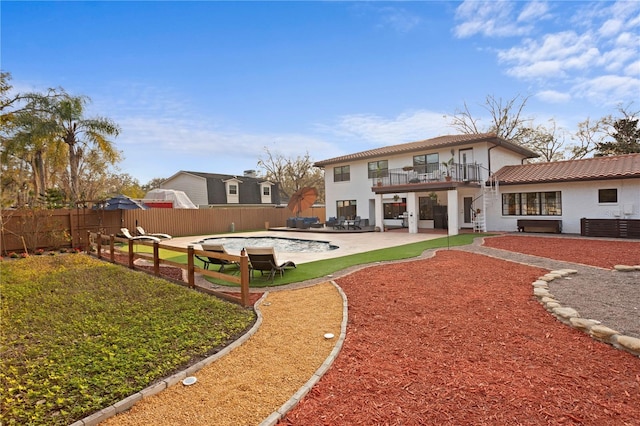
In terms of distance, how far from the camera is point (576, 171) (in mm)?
18109

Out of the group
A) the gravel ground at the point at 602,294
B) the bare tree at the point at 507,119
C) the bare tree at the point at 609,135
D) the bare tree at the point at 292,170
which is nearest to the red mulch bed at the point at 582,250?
the gravel ground at the point at 602,294

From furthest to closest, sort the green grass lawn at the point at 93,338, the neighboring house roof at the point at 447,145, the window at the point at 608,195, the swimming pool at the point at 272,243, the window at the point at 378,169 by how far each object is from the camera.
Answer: the window at the point at 378,169, the neighboring house roof at the point at 447,145, the window at the point at 608,195, the swimming pool at the point at 272,243, the green grass lawn at the point at 93,338

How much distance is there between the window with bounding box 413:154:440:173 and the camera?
73.3ft

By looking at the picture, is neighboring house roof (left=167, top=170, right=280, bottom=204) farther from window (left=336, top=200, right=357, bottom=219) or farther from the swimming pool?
the swimming pool

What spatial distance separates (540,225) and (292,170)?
35624mm

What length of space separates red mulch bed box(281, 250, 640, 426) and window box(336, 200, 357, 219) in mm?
20932

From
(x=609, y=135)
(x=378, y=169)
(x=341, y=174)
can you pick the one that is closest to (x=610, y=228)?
(x=378, y=169)

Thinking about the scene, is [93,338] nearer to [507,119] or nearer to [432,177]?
[432,177]

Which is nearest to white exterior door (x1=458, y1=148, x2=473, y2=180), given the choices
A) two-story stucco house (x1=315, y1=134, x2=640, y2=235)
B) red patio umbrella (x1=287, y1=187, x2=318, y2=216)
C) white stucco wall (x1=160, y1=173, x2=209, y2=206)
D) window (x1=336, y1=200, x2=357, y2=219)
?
two-story stucco house (x1=315, y1=134, x2=640, y2=235)

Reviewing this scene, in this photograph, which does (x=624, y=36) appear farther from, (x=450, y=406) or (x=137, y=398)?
(x=137, y=398)

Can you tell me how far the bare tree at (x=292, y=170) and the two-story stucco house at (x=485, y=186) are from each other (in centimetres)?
2219

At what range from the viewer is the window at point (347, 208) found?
27125 mm

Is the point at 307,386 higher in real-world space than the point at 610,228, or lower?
lower

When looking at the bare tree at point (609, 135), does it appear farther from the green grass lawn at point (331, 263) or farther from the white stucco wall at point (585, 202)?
the green grass lawn at point (331, 263)
